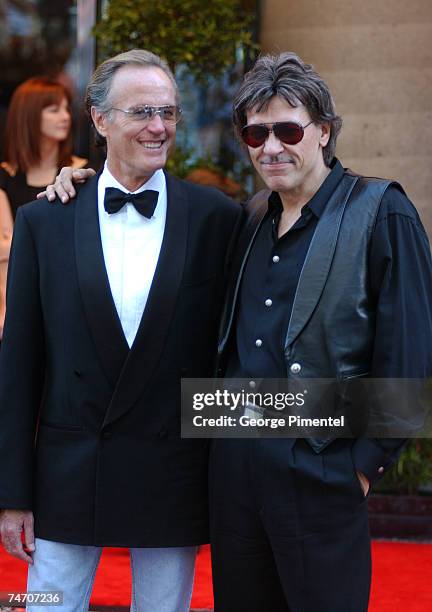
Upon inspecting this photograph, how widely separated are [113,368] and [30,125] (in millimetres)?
3578

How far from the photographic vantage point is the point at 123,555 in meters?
5.20

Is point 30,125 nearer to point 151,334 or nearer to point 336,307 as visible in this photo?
point 151,334

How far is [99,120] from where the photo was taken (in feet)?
10.6

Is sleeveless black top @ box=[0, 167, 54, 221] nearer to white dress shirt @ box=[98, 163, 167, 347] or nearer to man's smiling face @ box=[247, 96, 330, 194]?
white dress shirt @ box=[98, 163, 167, 347]

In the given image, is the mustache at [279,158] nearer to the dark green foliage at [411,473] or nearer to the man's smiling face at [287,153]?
the man's smiling face at [287,153]

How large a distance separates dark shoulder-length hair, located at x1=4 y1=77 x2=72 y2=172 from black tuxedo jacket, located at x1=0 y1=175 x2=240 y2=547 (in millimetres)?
3135

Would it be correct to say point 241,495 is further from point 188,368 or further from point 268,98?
point 268,98

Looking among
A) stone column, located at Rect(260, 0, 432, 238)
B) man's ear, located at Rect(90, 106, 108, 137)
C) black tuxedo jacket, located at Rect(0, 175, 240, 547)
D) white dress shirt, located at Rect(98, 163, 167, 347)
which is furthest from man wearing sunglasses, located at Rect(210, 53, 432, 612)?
stone column, located at Rect(260, 0, 432, 238)

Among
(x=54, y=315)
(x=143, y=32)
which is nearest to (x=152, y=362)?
(x=54, y=315)

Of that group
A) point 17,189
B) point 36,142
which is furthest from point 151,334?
point 36,142

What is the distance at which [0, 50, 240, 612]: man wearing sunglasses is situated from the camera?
121 inches

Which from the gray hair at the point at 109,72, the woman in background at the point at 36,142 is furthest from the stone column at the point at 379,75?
the gray hair at the point at 109,72

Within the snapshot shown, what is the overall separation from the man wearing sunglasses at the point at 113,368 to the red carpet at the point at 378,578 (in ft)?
5.11

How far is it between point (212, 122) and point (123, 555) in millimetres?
2821
